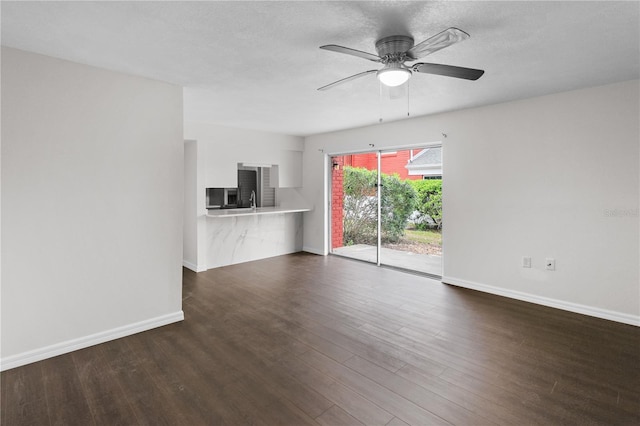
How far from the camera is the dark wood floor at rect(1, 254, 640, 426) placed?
198 centimetres

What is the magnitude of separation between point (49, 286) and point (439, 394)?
120 inches

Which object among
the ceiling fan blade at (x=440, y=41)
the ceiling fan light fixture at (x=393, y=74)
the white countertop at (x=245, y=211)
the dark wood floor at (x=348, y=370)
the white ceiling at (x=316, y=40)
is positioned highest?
the white ceiling at (x=316, y=40)

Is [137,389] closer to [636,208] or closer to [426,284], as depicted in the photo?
[426,284]

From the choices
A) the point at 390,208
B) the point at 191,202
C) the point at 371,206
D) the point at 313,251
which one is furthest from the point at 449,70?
the point at 313,251

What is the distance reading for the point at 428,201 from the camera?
5.04 metres

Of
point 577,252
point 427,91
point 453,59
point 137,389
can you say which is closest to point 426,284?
point 577,252

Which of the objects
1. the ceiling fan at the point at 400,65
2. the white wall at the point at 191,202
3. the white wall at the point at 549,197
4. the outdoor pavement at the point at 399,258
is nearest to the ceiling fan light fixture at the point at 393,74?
the ceiling fan at the point at 400,65

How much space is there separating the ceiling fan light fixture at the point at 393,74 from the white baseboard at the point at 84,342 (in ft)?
9.58

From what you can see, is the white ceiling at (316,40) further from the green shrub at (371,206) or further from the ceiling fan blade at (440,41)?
the green shrub at (371,206)

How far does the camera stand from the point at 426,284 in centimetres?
453

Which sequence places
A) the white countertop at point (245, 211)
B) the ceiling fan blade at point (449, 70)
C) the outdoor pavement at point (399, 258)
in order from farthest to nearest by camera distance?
1. the white countertop at point (245, 211)
2. the outdoor pavement at point (399, 258)
3. the ceiling fan blade at point (449, 70)

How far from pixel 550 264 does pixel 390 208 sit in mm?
2429

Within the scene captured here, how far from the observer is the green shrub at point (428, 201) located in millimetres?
4879

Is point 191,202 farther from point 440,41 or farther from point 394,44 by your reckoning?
point 440,41
